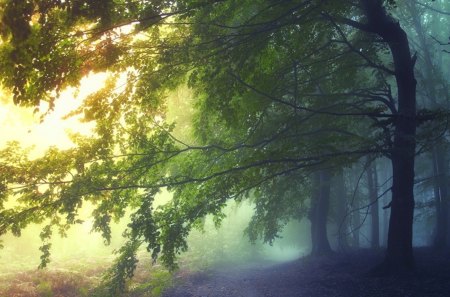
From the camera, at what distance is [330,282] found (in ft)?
36.9

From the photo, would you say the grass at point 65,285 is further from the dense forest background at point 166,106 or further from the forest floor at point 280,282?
the dense forest background at point 166,106

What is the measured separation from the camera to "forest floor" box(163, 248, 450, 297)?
8.83 metres

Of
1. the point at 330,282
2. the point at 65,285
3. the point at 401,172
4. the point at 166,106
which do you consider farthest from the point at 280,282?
the point at 65,285

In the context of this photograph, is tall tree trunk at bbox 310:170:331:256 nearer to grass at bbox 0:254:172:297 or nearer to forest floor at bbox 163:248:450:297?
forest floor at bbox 163:248:450:297

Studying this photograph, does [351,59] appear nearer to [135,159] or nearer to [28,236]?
[135,159]

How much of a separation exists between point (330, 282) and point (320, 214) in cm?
734

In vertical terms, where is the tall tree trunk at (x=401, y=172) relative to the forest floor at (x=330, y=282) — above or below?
above

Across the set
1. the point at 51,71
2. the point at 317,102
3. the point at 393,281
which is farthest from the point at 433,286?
the point at 51,71

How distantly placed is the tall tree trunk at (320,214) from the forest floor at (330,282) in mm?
1193

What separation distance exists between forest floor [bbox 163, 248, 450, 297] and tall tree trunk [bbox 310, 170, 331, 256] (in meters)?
1.19

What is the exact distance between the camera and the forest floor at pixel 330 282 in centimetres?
883

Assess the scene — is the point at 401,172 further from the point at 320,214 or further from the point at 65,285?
the point at 65,285

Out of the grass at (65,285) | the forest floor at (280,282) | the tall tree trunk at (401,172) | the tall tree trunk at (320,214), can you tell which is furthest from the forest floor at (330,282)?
the tall tree trunk at (320,214)

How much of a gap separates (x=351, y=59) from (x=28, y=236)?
3154 cm
